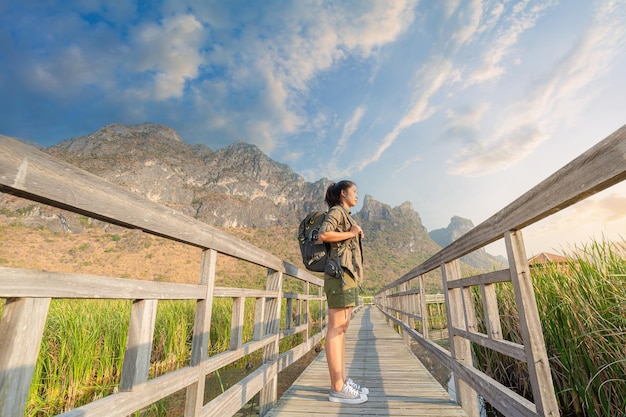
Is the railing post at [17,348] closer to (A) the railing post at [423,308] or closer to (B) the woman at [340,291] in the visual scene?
(B) the woman at [340,291]

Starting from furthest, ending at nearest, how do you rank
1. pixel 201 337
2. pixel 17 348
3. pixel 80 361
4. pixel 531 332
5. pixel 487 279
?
pixel 80 361, pixel 487 279, pixel 201 337, pixel 531 332, pixel 17 348

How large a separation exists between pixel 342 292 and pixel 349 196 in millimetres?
706

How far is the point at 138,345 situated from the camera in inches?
35.3

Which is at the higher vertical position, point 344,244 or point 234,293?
point 344,244

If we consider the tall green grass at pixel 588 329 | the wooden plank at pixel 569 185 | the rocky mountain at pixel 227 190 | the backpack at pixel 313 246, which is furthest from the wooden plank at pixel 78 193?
the rocky mountain at pixel 227 190

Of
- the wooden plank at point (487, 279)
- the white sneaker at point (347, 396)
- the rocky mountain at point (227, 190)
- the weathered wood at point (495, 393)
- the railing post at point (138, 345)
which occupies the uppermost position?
the rocky mountain at point (227, 190)

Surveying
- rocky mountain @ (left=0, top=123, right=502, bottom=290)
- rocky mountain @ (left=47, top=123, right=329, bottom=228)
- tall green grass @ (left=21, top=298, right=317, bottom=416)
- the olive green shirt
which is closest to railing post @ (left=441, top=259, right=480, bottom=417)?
the olive green shirt

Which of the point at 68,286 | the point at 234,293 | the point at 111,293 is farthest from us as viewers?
the point at 234,293

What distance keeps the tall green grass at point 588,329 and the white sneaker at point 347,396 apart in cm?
114

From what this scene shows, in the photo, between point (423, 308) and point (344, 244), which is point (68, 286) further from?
point (423, 308)

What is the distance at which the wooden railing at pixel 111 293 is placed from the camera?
56 centimetres

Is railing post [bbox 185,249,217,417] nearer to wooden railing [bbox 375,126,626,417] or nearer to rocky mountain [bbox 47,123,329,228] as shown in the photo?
wooden railing [bbox 375,126,626,417]

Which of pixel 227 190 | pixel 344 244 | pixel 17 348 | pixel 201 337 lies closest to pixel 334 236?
pixel 344 244

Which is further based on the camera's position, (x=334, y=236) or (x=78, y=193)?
(x=334, y=236)
